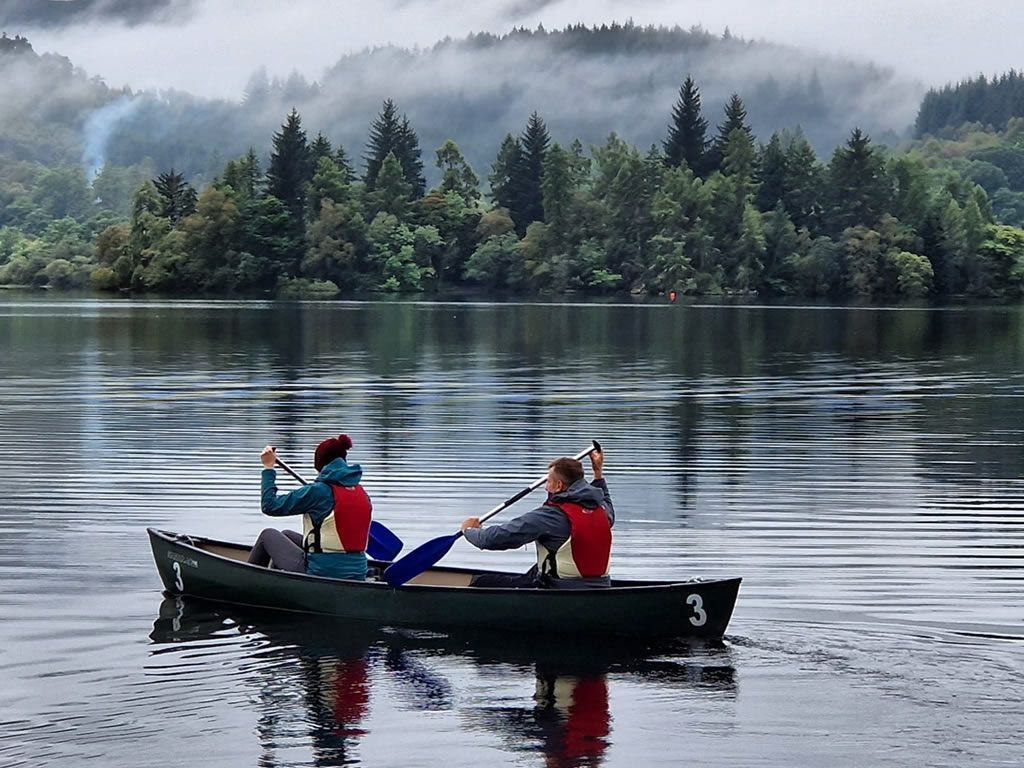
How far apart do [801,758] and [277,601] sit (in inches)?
267

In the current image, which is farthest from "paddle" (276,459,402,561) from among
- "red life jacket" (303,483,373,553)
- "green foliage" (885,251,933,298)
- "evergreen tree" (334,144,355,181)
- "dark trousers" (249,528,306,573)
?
"evergreen tree" (334,144,355,181)

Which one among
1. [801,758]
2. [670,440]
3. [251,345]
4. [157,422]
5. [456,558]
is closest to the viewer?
[801,758]

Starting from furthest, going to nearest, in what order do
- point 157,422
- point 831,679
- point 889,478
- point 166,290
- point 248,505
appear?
point 166,290 < point 157,422 < point 889,478 < point 248,505 < point 831,679

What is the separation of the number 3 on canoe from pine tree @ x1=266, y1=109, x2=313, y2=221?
170249 mm

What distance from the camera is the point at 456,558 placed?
21469 millimetres

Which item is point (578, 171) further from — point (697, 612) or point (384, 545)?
point (697, 612)

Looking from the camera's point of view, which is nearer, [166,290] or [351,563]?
[351,563]

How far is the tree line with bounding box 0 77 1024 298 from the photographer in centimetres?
16650

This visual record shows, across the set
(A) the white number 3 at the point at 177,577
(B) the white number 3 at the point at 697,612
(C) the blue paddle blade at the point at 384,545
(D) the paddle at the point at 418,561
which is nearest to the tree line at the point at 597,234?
(C) the blue paddle blade at the point at 384,545

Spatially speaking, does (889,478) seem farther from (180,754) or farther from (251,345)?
(251,345)

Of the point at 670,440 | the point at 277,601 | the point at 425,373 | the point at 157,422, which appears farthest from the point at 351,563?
the point at 425,373

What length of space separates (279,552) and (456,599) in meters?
2.23

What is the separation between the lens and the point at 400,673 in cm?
1577

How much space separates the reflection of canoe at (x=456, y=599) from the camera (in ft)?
53.1
